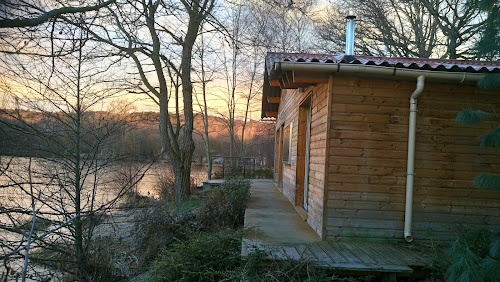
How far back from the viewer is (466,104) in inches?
189

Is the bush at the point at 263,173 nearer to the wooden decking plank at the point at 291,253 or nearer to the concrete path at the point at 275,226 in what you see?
the concrete path at the point at 275,226

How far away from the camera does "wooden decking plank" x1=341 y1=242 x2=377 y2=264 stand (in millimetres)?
3939

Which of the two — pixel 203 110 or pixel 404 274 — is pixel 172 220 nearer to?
pixel 404 274

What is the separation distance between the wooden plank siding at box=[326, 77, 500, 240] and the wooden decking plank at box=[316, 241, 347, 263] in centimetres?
25

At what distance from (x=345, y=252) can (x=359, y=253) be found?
0.15 m

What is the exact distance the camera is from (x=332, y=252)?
13.7 ft

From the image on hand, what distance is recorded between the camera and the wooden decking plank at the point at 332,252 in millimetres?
3883

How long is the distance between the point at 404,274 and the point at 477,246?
845 mm

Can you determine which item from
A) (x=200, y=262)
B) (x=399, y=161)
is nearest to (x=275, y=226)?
(x=200, y=262)

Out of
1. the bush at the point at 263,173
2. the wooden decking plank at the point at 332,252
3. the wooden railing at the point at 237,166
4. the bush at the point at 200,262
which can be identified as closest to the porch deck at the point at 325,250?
the wooden decking plank at the point at 332,252

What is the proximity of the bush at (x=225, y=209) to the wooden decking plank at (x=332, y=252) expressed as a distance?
81.6 inches

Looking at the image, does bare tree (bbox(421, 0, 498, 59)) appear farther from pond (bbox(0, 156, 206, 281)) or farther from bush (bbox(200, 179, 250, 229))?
pond (bbox(0, 156, 206, 281))

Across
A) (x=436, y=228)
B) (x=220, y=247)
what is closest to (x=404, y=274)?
(x=436, y=228)

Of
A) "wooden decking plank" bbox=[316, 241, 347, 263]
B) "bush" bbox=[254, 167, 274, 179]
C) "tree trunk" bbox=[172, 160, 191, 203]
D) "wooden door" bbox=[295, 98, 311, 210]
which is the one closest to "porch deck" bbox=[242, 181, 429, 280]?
"wooden decking plank" bbox=[316, 241, 347, 263]
